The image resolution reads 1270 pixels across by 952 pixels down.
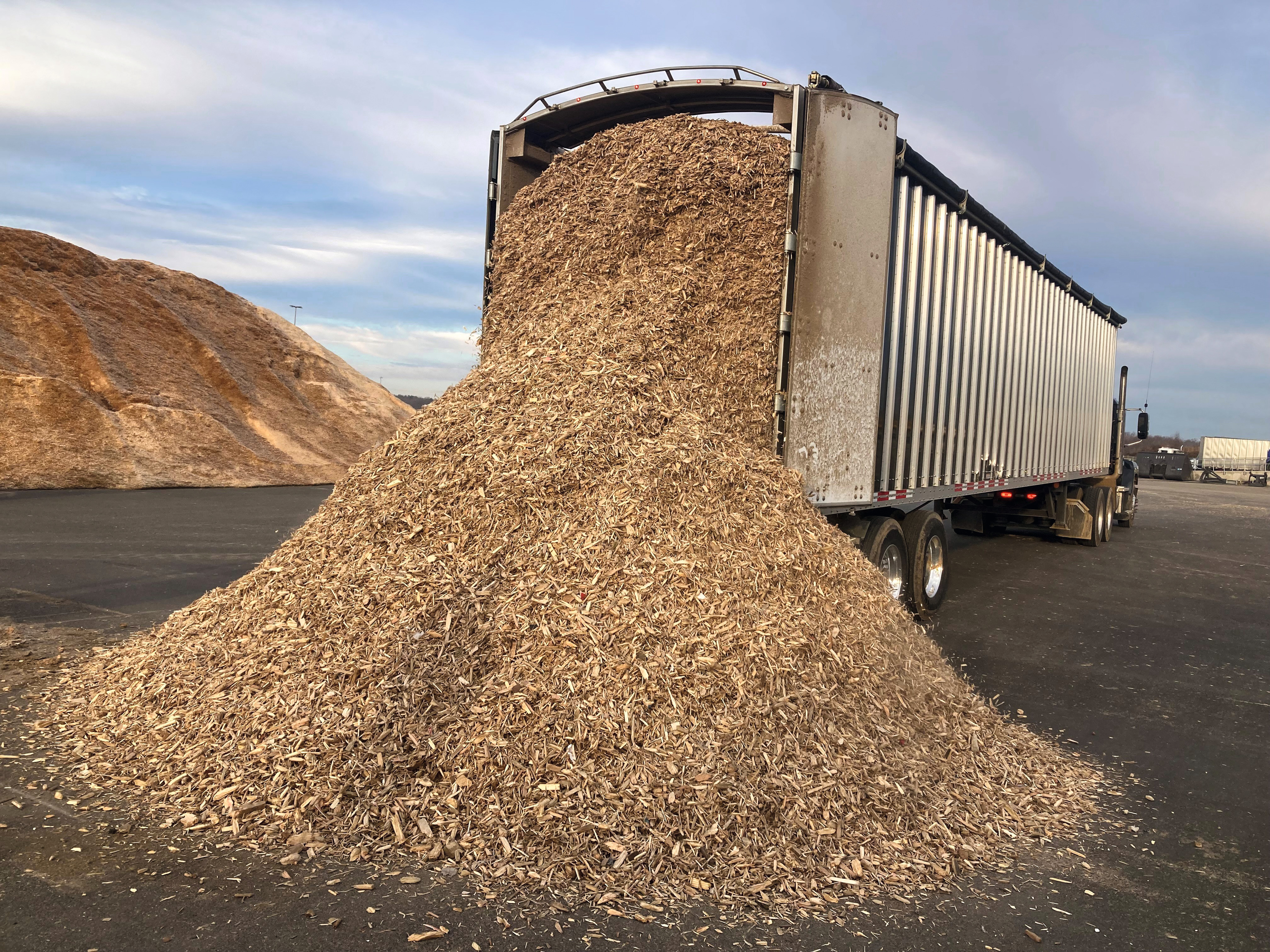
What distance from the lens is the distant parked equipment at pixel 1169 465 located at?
162ft

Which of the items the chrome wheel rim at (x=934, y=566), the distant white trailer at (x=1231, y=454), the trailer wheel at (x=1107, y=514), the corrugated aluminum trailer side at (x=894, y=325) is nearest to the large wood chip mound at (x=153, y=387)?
the chrome wheel rim at (x=934, y=566)

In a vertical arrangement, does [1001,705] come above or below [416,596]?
below

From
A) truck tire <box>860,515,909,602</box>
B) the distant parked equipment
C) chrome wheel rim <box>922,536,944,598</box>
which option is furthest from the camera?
the distant parked equipment

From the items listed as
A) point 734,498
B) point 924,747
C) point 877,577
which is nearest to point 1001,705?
point 877,577

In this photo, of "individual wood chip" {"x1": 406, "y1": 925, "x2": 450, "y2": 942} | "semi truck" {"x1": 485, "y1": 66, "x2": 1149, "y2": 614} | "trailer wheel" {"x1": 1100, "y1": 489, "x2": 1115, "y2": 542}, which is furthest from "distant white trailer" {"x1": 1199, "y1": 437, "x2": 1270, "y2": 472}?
"individual wood chip" {"x1": 406, "y1": 925, "x2": 450, "y2": 942}

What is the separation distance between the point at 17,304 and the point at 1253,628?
89.9 ft

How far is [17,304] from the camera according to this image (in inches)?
898

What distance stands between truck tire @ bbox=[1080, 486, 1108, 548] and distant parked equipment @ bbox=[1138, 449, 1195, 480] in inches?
1539

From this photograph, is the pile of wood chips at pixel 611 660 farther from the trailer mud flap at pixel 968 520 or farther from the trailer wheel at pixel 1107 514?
the trailer wheel at pixel 1107 514

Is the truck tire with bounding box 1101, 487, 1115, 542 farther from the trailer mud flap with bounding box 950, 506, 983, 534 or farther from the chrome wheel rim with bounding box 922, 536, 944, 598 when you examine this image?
the chrome wheel rim with bounding box 922, 536, 944, 598

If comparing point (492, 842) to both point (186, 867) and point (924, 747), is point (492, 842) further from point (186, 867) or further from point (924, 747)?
point (924, 747)

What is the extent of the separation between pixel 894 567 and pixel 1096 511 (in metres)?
9.91

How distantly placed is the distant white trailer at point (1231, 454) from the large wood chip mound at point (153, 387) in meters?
52.3

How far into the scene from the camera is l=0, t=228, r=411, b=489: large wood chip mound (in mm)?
19531
